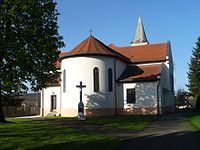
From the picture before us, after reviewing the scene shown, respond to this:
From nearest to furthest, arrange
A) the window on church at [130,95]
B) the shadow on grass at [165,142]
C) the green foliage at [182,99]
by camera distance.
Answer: the shadow on grass at [165,142]
the window on church at [130,95]
the green foliage at [182,99]

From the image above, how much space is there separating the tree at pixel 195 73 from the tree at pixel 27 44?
3731 cm

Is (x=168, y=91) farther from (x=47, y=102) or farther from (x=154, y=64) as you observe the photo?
(x=47, y=102)

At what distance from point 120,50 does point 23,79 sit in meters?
29.3

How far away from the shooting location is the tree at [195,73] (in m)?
60.7

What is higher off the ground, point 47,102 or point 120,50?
point 120,50

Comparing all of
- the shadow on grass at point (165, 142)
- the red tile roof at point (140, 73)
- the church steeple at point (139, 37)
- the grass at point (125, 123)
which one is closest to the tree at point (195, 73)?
the church steeple at point (139, 37)

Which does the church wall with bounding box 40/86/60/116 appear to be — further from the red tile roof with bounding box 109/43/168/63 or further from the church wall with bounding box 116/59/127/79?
Result: the red tile roof with bounding box 109/43/168/63

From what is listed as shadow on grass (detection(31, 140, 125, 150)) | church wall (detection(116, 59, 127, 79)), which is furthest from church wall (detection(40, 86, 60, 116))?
shadow on grass (detection(31, 140, 125, 150))

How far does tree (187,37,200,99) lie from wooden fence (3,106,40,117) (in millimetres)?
26875

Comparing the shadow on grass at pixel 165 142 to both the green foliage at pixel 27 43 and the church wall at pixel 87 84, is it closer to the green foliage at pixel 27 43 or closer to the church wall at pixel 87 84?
the green foliage at pixel 27 43

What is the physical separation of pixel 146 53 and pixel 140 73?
23.1ft

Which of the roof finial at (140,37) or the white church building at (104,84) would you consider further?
the roof finial at (140,37)

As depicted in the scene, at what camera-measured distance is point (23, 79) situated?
1051 inches

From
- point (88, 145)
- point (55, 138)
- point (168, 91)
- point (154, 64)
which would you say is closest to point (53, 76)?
point (55, 138)
